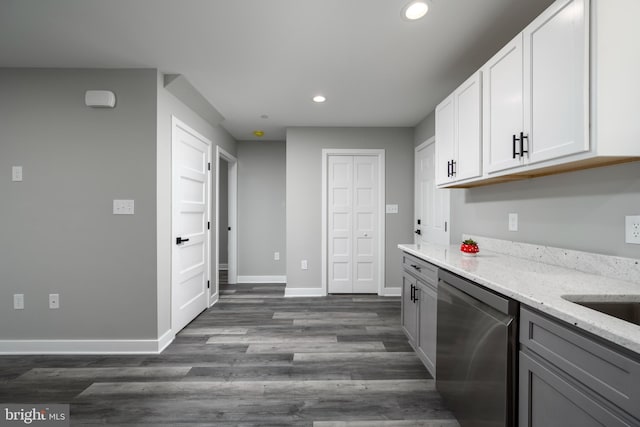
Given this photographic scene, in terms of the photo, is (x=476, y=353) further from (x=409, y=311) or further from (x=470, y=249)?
(x=409, y=311)

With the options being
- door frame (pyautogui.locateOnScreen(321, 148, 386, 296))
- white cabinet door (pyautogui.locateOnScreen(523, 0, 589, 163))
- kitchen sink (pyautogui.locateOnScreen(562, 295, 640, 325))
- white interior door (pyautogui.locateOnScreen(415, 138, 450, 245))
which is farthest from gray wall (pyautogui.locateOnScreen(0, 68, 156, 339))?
white interior door (pyautogui.locateOnScreen(415, 138, 450, 245))

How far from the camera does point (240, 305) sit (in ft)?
12.1

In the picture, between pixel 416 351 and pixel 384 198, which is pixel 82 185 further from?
pixel 384 198

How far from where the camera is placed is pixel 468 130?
2.09 m

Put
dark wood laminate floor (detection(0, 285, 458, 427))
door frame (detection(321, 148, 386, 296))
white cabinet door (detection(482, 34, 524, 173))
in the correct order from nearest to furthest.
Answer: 1. white cabinet door (detection(482, 34, 524, 173))
2. dark wood laminate floor (detection(0, 285, 458, 427))
3. door frame (detection(321, 148, 386, 296))

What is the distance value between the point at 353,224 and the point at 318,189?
0.73 m

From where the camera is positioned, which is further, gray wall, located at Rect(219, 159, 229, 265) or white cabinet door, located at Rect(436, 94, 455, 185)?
gray wall, located at Rect(219, 159, 229, 265)

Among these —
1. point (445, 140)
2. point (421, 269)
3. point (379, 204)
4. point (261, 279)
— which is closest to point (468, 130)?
point (445, 140)

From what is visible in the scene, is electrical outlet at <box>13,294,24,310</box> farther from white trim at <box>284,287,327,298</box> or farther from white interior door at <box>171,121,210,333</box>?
white trim at <box>284,287,327,298</box>

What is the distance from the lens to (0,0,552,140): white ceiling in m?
1.70

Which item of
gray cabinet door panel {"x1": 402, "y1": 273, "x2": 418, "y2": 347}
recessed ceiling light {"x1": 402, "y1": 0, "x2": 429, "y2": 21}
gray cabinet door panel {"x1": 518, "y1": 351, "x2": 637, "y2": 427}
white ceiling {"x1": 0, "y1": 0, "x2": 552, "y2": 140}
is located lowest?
gray cabinet door panel {"x1": 402, "y1": 273, "x2": 418, "y2": 347}

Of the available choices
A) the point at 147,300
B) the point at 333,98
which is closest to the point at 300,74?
the point at 333,98

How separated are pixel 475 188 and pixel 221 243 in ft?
16.3

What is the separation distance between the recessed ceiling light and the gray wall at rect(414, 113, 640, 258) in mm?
1274
